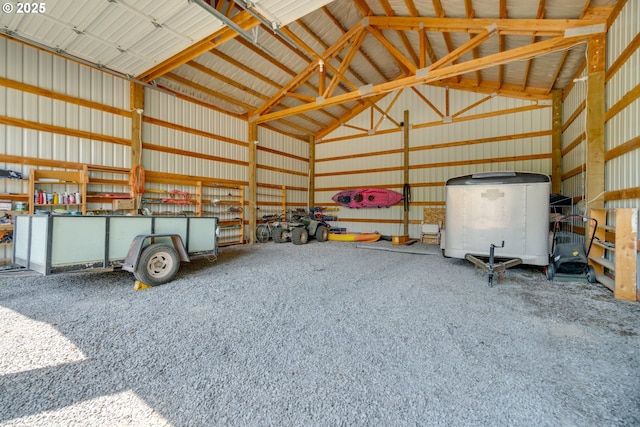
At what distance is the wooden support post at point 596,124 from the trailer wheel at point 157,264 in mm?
6950

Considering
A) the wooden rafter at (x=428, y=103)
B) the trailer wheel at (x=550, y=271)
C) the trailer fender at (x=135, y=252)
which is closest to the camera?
the trailer fender at (x=135, y=252)

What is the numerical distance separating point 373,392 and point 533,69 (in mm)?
9333

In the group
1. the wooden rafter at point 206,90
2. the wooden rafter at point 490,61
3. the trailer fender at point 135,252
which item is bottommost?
the trailer fender at point 135,252

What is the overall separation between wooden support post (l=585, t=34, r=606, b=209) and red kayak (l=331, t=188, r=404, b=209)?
6.20 meters

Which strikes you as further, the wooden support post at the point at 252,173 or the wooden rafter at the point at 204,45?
the wooden support post at the point at 252,173

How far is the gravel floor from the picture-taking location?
150cm

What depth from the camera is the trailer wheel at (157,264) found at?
3.77 m

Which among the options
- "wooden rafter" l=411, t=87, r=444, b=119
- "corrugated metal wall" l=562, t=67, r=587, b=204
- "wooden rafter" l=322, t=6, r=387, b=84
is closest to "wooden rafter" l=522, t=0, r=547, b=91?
"corrugated metal wall" l=562, t=67, r=587, b=204

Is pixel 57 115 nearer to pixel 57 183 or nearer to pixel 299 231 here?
pixel 57 183

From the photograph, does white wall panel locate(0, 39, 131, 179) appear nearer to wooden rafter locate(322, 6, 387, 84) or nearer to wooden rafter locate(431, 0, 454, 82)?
wooden rafter locate(322, 6, 387, 84)

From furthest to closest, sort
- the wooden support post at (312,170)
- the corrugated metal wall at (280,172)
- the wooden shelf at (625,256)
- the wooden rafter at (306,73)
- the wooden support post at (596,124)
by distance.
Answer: the wooden support post at (312,170) → the corrugated metal wall at (280,172) → the wooden rafter at (306,73) → the wooden support post at (596,124) → the wooden shelf at (625,256)

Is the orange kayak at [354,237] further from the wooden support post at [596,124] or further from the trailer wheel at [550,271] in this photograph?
the wooden support post at [596,124]

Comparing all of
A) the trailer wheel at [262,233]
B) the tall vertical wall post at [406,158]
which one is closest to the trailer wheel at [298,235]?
the trailer wheel at [262,233]

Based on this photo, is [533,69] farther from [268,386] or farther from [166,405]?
[166,405]
